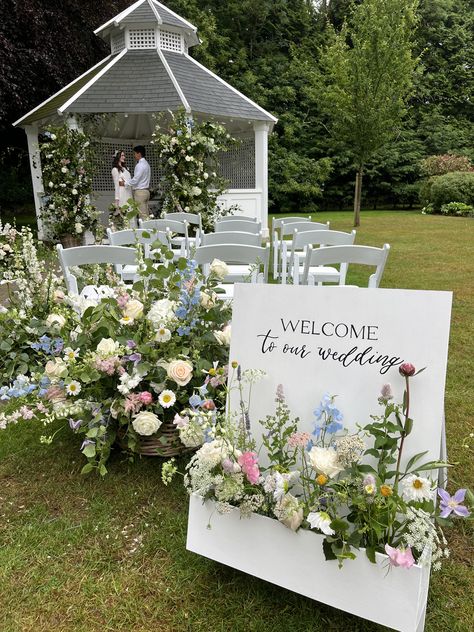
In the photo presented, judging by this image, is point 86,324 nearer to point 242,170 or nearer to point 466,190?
point 242,170

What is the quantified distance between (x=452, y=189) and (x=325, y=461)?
17.0 m

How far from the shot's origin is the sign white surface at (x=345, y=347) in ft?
5.07

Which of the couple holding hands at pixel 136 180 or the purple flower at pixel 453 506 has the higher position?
the couple holding hands at pixel 136 180

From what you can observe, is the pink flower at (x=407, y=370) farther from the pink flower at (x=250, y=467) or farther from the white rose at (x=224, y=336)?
the white rose at (x=224, y=336)

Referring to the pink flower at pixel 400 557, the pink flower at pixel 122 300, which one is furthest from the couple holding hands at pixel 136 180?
the pink flower at pixel 400 557

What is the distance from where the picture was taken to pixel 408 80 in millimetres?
11625

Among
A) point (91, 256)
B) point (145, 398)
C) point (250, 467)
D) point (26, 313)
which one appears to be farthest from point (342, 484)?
point (91, 256)

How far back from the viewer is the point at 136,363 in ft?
7.19

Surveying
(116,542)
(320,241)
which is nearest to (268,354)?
(116,542)

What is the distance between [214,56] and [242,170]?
36.7 feet

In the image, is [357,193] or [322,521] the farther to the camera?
[357,193]

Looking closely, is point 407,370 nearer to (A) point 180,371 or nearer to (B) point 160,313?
(A) point 180,371

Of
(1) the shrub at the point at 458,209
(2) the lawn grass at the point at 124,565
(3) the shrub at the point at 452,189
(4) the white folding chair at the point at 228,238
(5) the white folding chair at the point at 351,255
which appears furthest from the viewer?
(3) the shrub at the point at 452,189

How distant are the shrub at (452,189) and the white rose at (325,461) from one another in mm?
16668
